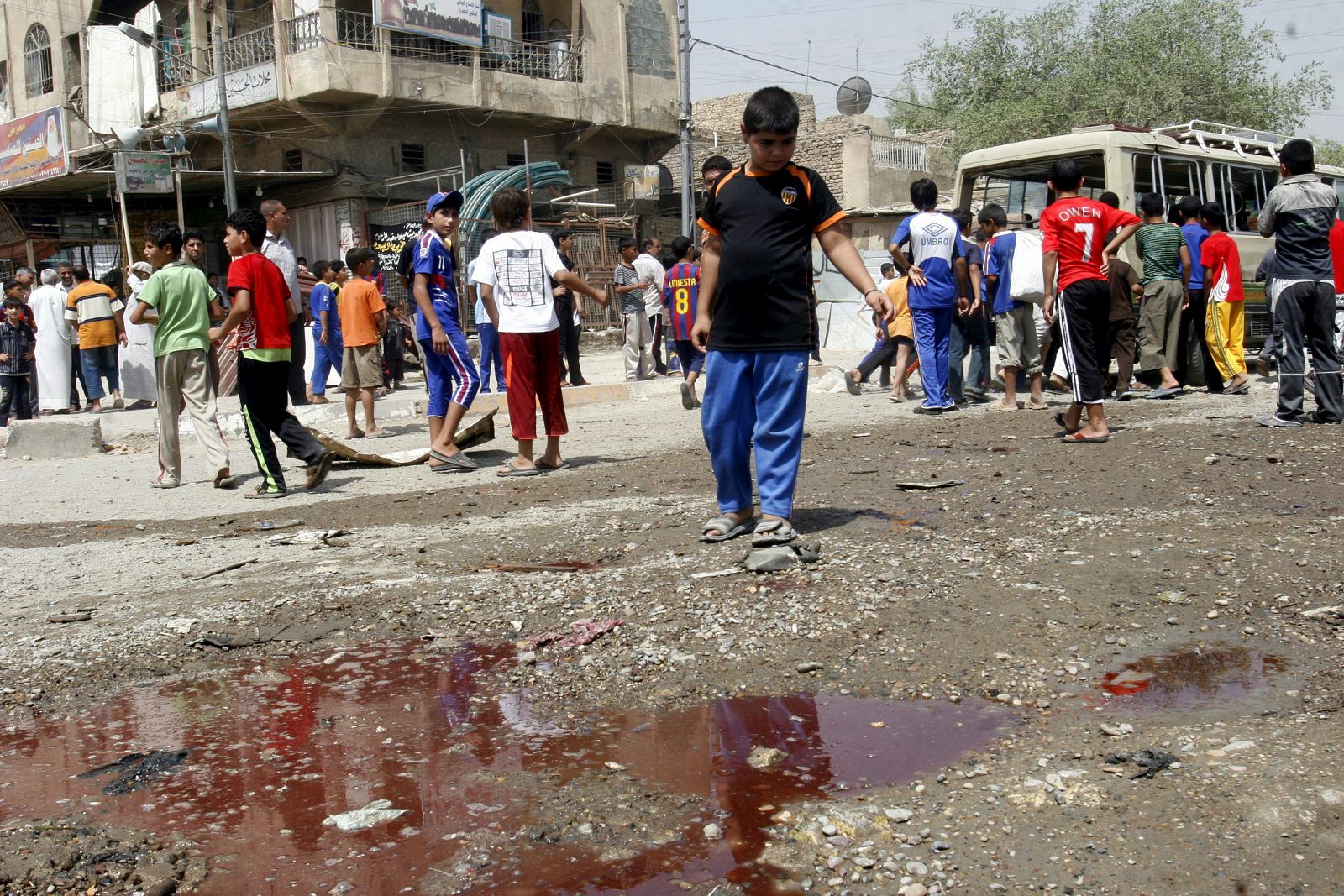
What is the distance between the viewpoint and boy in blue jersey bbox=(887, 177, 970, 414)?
849cm

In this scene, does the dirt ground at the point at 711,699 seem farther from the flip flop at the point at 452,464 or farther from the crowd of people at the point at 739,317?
the flip flop at the point at 452,464

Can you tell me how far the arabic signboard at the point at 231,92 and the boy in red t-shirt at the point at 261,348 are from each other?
16.6m

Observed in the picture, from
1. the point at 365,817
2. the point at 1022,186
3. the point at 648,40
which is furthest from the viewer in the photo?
the point at 648,40

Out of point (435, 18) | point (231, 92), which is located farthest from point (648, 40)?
point (231, 92)

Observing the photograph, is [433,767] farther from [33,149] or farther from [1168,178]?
[33,149]

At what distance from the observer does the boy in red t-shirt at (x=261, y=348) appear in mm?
6406

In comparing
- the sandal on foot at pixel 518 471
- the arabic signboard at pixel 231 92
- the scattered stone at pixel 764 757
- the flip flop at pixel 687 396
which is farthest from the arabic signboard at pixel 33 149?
the scattered stone at pixel 764 757

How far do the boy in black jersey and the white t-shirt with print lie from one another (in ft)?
8.01

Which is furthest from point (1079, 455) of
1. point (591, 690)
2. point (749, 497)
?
point (591, 690)

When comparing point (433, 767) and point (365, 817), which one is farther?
point (433, 767)

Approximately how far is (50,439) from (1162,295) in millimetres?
9387

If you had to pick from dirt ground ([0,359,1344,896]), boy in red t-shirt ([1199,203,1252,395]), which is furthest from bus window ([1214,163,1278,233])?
dirt ground ([0,359,1344,896])

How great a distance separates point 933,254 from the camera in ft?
27.9

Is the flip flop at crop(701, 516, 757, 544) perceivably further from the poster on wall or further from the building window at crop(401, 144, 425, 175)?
the building window at crop(401, 144, 425, 175)
